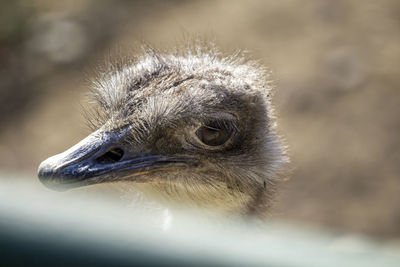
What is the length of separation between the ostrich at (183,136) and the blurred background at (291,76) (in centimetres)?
175

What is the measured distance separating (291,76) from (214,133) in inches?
120

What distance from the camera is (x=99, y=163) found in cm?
217

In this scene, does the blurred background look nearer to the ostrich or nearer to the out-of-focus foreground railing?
the ostrich

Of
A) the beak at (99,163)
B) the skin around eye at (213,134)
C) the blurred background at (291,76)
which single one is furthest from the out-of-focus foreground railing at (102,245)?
the blurred background at (291,76)

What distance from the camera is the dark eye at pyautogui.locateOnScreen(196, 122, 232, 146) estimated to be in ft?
7.85

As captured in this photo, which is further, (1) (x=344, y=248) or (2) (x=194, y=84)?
(1) (x=344, y=248)

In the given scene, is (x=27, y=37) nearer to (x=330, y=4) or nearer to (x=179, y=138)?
(x=330, y=4)

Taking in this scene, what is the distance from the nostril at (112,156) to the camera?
2195 mm

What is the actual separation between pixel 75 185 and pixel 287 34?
4001 mm

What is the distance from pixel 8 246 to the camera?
3.71 feet

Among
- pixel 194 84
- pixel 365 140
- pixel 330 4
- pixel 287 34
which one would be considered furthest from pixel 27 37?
pixel 194 84

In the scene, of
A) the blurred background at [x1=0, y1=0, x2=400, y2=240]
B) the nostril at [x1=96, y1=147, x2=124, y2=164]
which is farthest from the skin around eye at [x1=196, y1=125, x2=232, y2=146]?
the blurred background at [x1=0, y1=0, x2=400, y2=240]

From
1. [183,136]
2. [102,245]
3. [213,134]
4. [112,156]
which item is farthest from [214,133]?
[102,245]

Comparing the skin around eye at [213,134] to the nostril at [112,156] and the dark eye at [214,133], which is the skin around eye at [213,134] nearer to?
the dark eye at [214,133]
